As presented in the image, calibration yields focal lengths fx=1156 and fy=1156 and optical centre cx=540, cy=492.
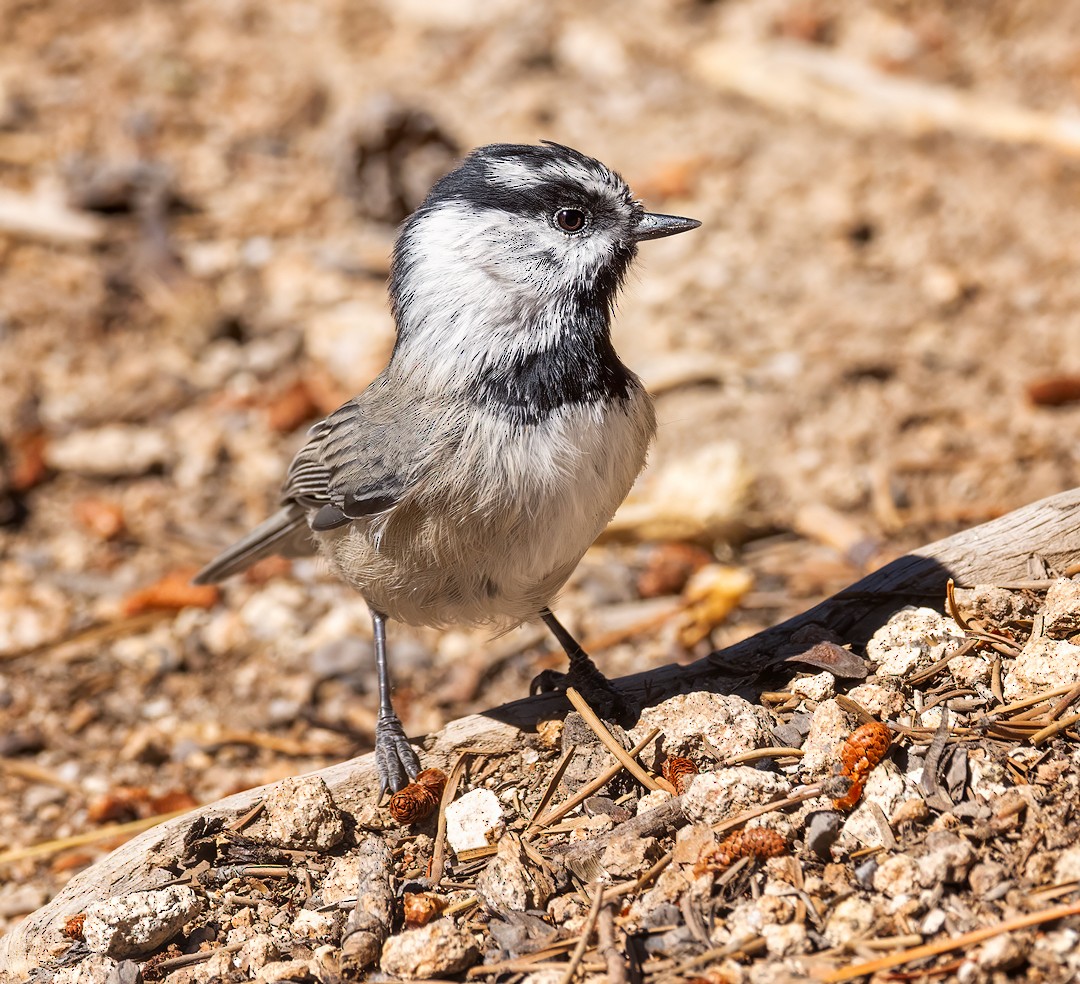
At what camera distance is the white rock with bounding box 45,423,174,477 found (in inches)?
221

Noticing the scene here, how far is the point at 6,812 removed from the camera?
416 cm

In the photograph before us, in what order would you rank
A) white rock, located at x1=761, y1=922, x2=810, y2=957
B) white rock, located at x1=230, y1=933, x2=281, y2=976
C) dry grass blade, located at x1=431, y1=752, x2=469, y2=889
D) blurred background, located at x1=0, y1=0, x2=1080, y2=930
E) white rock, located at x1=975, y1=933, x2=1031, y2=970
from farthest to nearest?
blurred background, located at x1=0, y1=0, x2=1080, y2=930
dry grass blade, located at x1=431, y1=752, x2=469, y2=889
white rock, located at x1=230, y1=933, x2=281, y2=976
white rock, located at x1=761, y1=922, x2=810, y2=957
white rock, located at x1=975, y1=933, x2=1031, y2=970

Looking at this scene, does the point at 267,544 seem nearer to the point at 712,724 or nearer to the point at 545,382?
the point at 545,382

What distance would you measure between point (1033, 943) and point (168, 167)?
6390mm

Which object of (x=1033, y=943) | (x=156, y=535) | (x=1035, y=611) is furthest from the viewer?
(x=156, y=535)

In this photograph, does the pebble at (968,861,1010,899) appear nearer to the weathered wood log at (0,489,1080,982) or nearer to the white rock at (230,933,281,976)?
the weathered wood log at (0,489,1080,982)

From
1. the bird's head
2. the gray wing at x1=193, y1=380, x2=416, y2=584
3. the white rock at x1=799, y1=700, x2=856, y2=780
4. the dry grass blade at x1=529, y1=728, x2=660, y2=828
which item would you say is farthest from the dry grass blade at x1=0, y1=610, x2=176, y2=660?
the white rock at x1=799, y1=700, x2=856, y2=780

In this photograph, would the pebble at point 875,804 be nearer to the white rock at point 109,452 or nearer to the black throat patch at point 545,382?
the black throat patch at point 545,382

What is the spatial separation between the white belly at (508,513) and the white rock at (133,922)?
1.06 m

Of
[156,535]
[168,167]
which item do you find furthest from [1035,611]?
[168,167]

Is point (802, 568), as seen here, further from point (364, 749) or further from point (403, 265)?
point (403, 265)

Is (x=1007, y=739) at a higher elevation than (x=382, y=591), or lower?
lower

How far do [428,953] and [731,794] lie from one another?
0.77 meters

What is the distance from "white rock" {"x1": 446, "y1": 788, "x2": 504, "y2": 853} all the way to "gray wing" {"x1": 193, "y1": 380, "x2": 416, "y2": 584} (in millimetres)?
827
